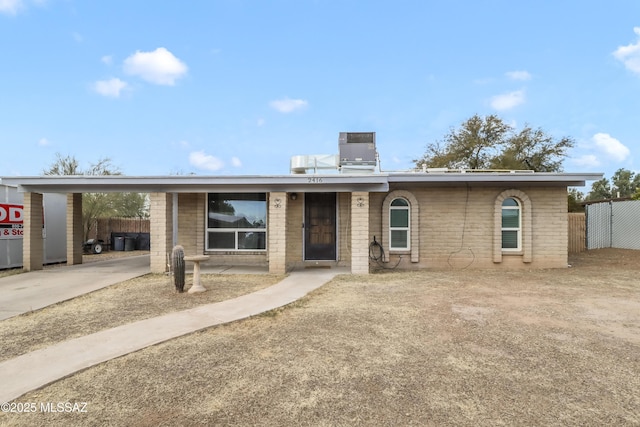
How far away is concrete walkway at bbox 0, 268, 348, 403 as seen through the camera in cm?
307

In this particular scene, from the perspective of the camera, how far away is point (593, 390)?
289cm

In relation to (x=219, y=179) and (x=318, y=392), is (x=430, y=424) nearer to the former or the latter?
(x=318, y=392)

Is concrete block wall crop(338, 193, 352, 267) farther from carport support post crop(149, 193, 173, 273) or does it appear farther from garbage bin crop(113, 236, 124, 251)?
garbage bin crop(113, 236, 124, 251)

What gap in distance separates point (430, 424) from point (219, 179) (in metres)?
8.00

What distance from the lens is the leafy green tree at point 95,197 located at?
57.4ft

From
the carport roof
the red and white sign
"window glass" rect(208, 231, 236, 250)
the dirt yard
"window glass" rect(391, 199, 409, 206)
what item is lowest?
the dirt yard

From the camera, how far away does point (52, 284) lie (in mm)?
7730

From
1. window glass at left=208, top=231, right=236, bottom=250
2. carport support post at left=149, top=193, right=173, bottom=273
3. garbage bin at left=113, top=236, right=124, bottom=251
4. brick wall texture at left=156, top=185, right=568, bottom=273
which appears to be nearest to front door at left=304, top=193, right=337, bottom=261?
brick wall texture at left=156, top=185, right=568, bottom=273

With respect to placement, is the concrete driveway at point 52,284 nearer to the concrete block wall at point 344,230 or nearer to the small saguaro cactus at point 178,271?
the small saguaro cactus at point 178,271

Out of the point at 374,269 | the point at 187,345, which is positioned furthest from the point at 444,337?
the point at 374,269

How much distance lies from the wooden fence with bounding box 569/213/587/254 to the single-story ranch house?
22.9 feet

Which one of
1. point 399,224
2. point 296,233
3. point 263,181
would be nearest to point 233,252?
point 296,233

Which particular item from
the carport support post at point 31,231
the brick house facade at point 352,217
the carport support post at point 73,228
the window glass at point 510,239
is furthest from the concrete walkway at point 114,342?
the carport support post at point 73,228

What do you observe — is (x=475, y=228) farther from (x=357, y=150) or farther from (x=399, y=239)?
(x=357, y=150)
